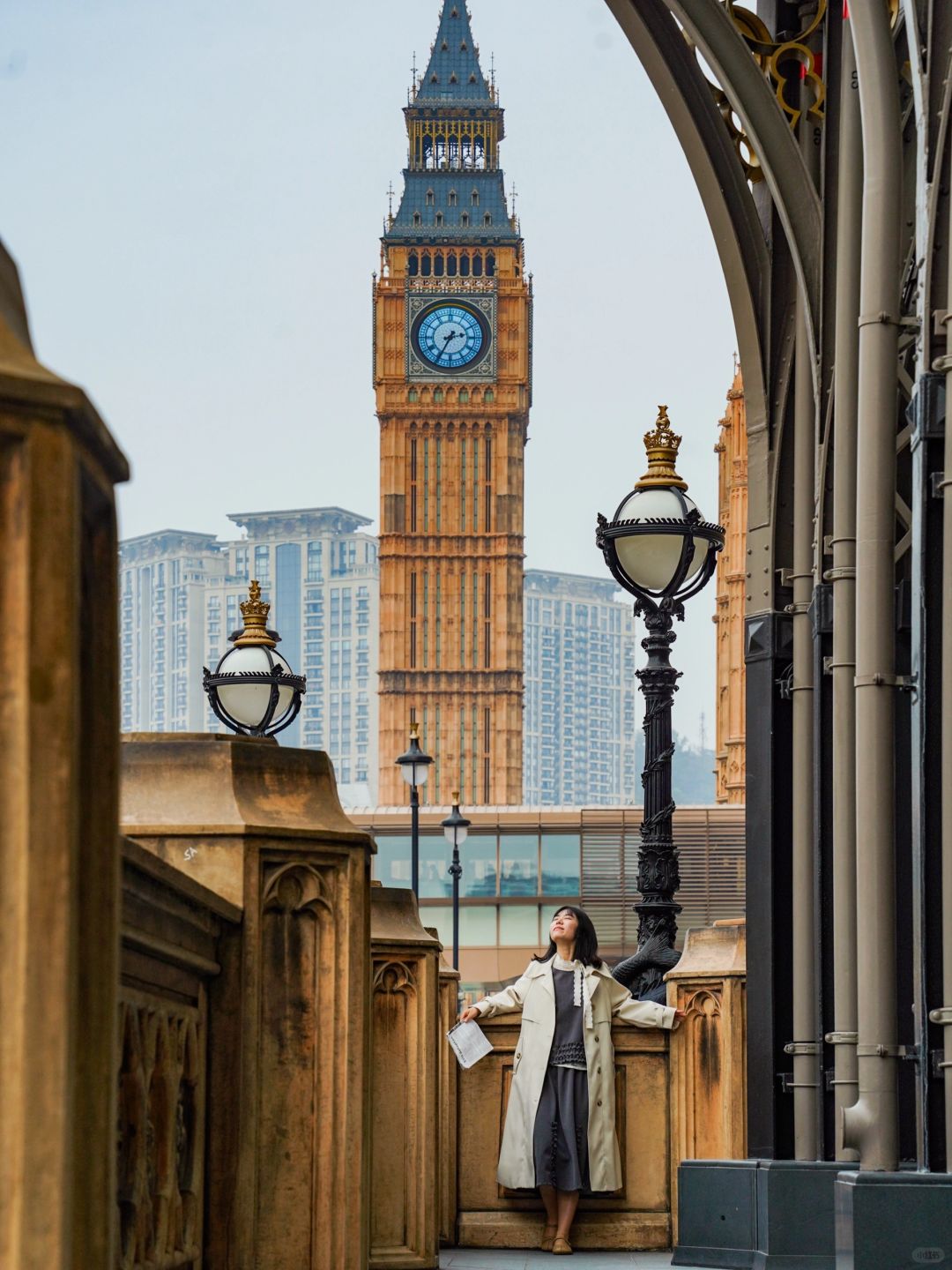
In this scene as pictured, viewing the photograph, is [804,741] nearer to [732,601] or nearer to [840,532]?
[840,532]

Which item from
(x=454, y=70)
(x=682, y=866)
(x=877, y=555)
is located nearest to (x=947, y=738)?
(x=877, y=555)

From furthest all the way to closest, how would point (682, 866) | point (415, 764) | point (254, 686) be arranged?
point (682, 866) < point (415, 764) < point (254, 686)

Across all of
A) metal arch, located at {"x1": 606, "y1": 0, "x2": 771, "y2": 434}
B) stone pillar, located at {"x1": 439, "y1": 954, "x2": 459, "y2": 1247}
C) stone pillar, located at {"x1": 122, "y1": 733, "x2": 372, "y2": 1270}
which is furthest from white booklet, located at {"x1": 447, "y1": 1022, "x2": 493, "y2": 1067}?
stone pillar, located at {"x1": 122, "y1": 733, "x2": 372, "y2": 1270}

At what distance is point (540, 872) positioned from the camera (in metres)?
81.1

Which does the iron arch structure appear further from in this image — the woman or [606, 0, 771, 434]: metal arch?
the woman

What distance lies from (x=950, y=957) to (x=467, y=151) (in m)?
127

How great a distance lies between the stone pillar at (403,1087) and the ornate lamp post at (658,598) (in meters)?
2.86

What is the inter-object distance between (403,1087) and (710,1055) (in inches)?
72.4

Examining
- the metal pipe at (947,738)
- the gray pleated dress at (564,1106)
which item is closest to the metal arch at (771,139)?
the metal pipe at (947,738)

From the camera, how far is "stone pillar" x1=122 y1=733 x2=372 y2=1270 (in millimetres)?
4152

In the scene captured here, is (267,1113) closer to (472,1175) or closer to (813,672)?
(813,672)

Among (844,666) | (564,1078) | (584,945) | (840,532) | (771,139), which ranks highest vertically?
(771,139)

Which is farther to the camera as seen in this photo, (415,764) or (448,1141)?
(415,764)

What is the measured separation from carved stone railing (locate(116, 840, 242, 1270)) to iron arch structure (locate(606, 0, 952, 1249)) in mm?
1895
